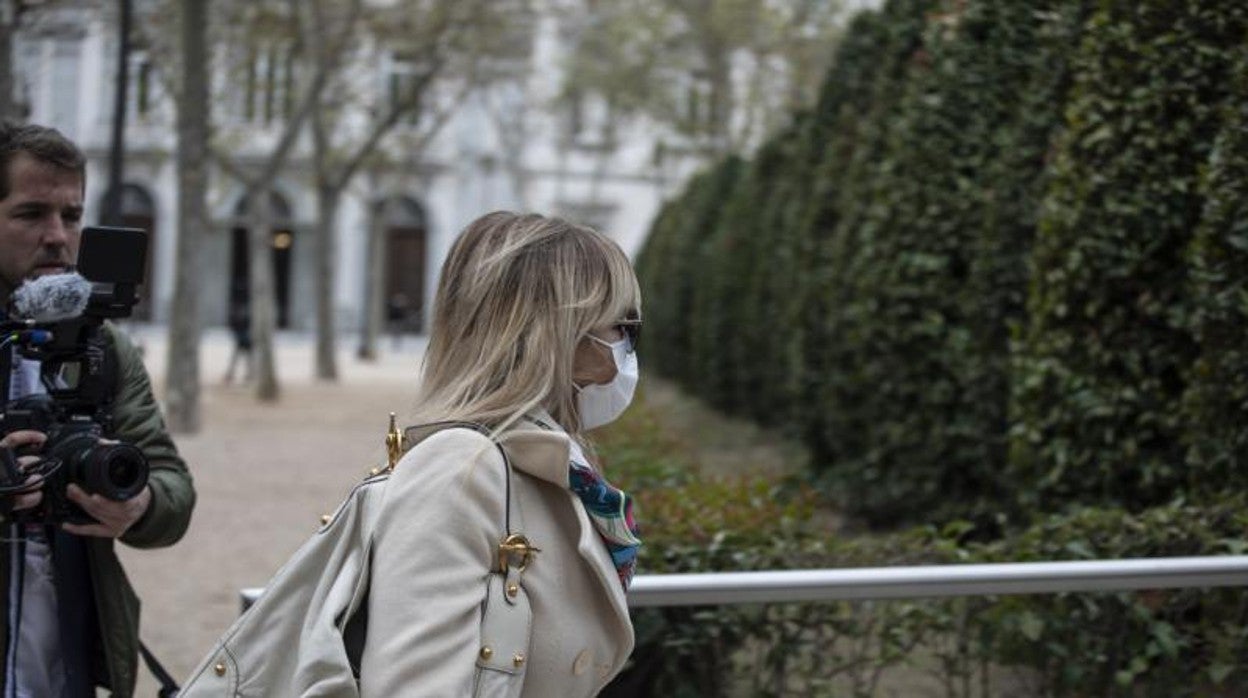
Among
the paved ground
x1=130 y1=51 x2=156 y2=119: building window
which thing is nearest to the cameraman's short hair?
the paved ground

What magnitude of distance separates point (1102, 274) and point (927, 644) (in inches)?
103

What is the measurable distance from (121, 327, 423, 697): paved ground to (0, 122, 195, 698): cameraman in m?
0.54

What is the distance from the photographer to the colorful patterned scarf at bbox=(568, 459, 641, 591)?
2.39 metres

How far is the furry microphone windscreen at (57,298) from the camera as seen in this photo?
2871 mm

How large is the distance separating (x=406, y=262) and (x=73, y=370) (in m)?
53.8

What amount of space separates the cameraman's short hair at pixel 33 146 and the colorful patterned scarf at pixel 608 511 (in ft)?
4.79

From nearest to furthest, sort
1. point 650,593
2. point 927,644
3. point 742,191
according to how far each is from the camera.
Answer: point 650,593 → point 927,644 → point 742,191

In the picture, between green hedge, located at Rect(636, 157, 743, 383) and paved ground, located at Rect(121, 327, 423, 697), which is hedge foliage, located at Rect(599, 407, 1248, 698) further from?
green hedge, located at Rect(636, 157, 743, 383)

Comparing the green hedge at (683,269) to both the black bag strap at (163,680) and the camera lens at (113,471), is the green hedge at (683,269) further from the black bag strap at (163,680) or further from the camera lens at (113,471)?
the camera lens at (113,471)

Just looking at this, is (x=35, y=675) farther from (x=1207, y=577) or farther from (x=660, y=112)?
(x=660, y=112)

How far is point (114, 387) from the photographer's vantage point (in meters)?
3.23

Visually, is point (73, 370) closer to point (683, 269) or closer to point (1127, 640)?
point (1127, 640)

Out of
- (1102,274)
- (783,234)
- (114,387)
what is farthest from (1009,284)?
(783,234)

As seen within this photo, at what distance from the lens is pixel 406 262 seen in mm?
56188
